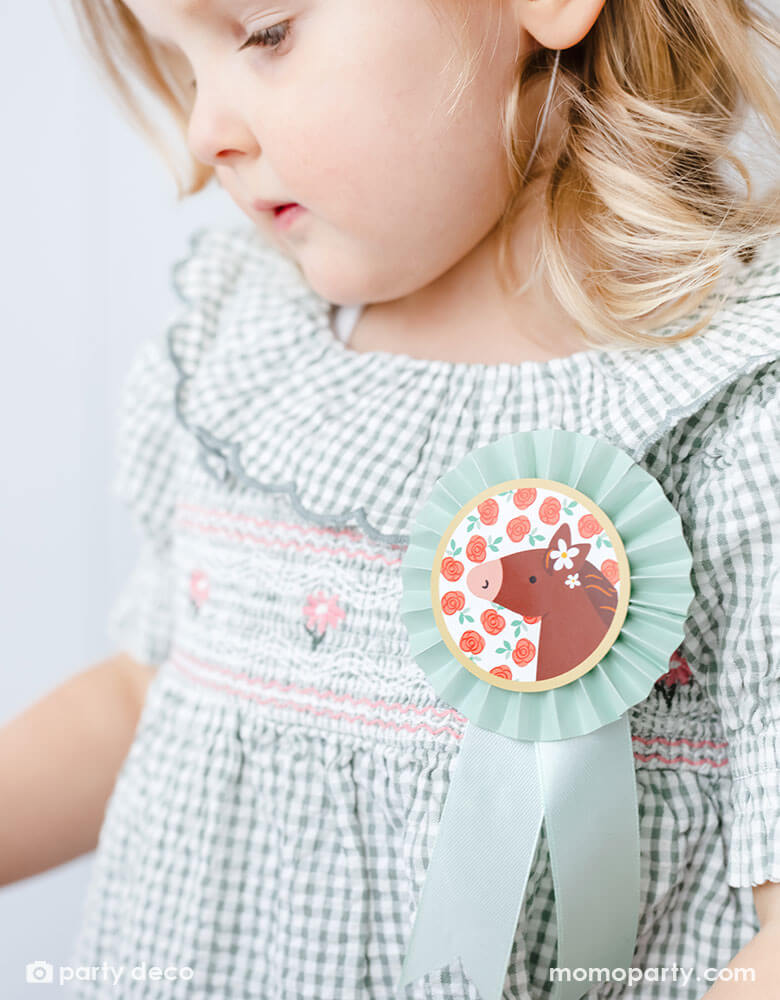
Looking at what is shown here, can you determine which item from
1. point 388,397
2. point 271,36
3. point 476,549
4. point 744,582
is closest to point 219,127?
point 271,36

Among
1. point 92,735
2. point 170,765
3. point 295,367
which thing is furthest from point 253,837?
point 295,367

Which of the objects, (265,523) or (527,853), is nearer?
(527,853)

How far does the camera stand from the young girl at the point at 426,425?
21.6 inches

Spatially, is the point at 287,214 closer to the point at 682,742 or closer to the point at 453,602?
the point at 453,602

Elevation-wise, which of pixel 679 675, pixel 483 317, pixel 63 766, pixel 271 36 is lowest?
pixel 63 766

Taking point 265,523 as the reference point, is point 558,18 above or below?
above

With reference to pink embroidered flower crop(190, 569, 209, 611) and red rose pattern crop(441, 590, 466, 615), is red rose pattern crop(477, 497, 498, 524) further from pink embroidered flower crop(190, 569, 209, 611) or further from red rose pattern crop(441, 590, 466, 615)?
pink embroidered flower crop(190, 569, 209, 611)

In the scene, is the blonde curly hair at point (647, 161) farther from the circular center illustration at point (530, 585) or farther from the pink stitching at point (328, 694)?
the pink stitching at point (328, 694)

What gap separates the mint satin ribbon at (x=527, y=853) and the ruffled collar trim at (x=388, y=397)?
0.47 ft

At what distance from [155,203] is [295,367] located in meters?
0.57

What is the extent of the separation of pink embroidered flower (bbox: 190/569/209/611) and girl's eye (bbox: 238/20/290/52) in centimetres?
33

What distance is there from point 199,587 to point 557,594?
0.91 feet

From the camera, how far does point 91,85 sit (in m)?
1.10

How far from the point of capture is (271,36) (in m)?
0.57
